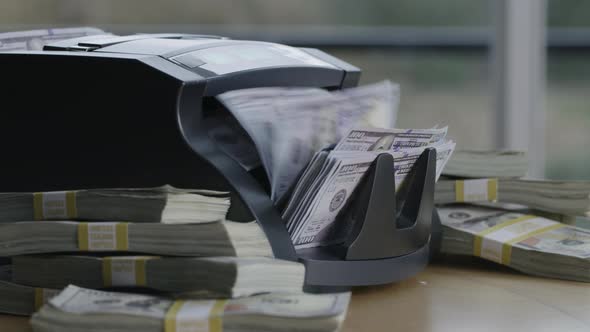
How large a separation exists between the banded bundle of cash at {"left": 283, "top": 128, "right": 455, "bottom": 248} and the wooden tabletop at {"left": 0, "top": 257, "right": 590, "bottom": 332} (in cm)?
8

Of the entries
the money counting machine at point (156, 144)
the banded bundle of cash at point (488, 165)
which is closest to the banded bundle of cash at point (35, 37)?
the money counting machine at point (156, 144)

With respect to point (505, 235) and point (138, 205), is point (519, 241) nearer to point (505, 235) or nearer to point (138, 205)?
point (505, 235)

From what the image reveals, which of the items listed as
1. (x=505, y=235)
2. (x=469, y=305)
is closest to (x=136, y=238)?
(x=469, y=305)

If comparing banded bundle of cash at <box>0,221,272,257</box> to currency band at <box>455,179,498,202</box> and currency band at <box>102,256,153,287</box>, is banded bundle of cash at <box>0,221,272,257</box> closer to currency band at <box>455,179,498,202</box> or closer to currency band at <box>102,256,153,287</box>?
currency band at <box>102,256,153,287</box>

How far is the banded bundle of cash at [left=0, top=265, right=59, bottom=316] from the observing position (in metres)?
0.75

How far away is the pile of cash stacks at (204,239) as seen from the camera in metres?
0.65

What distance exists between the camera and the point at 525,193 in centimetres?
100

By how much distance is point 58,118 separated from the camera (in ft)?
2.59

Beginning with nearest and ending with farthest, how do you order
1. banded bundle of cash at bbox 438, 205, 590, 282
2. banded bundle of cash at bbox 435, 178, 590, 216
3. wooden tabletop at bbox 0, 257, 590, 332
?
wooden tabletop at bbox 0, 257, 590, 332, banded bundle of cash at bbox 438, 205, 590, 282, banded bundle of cash at bbox 435, 178, 590, 216

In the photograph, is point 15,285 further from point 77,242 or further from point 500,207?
point 500,207

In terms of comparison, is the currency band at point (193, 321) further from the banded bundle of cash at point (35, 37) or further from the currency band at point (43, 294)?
the banded bundle of cash at point (35, 37)

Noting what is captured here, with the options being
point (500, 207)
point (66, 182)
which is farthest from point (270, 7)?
point (66, 182)

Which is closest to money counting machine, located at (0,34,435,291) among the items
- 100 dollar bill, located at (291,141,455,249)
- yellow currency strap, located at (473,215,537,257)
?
100 dollar bill, located at (291,141,455,249)

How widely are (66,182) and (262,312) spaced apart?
10.5 inches
